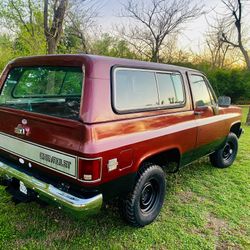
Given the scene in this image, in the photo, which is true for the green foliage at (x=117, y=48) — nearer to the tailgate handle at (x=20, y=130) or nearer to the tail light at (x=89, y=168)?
the tailgate handle at (x=20, y=130)

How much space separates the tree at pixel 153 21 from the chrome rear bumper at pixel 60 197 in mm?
18311

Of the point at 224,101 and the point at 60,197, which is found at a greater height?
the point at 224,101

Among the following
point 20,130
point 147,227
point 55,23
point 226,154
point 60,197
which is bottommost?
point 147,227

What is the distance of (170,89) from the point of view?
10.7 ft

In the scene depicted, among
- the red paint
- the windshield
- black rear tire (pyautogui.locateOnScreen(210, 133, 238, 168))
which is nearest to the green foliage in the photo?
black rear tire (pyautogui.locateOnScreen(210, 133, 238, 168))

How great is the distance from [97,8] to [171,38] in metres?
11.6

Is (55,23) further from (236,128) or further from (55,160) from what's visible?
(55,160)

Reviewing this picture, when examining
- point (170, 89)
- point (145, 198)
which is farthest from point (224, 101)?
point (145, 198)

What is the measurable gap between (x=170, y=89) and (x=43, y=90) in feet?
5.19

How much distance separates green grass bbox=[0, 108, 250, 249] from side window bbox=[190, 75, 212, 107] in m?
1.40

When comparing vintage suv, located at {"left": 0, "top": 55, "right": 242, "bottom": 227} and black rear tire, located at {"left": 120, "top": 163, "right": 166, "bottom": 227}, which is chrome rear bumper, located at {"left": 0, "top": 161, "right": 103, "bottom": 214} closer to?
vintage suv, located at {"left": 0, "top": 55, "right": 242, "bottom": 227}

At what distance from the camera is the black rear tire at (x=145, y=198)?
8.96 feet

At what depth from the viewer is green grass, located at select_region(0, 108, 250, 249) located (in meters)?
2.65

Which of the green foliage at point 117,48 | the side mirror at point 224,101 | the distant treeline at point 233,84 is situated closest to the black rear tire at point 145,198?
the side mirror at point 224,101
